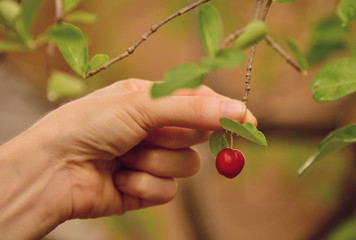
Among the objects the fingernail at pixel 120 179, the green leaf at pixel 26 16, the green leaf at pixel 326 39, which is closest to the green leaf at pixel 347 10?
the green leaf at pixel 26 16

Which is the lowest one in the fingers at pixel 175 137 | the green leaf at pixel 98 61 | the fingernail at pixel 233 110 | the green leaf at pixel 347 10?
the fingers at pixel 175 137

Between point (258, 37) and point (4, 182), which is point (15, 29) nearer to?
point (258, 37)

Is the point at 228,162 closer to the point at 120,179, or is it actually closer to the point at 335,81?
the point at 335,81

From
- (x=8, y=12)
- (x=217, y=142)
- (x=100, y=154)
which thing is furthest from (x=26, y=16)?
(x=100, y=154)

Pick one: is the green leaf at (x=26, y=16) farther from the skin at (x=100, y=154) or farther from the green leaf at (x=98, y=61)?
the skin at (x=100, y=154)

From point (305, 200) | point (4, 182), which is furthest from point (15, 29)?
point (305, 200)
